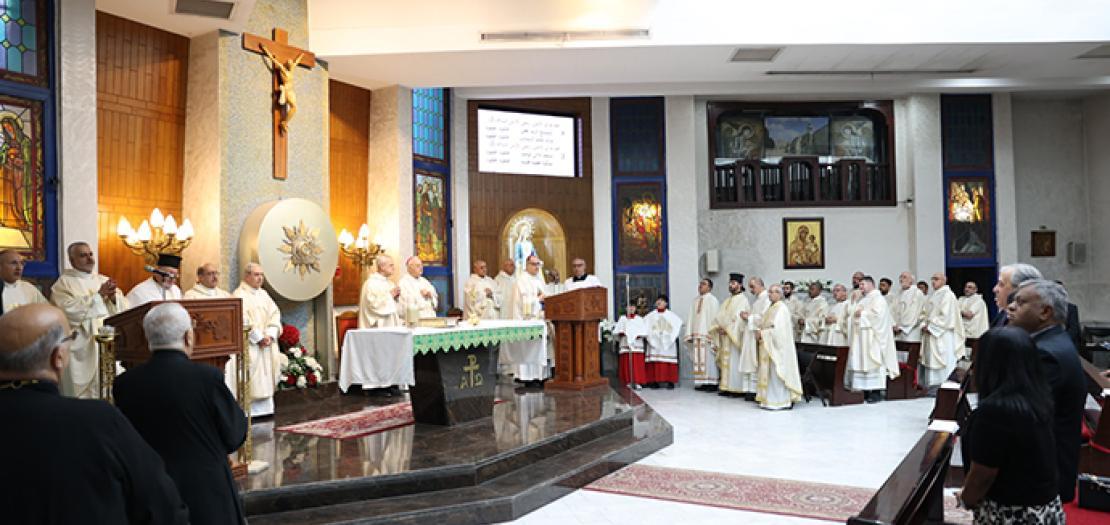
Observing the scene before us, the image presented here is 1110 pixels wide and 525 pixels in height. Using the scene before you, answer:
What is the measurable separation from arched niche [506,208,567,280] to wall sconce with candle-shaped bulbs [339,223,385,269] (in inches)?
145

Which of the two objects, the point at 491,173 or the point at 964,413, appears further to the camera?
the point at 491,173

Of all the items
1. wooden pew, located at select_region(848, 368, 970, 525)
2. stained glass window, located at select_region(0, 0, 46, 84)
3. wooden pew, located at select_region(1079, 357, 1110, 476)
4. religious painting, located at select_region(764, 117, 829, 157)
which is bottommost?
wooden pew, located at select_region(1079, 357, 1110, 476)

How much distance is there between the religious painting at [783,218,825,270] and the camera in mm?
15750

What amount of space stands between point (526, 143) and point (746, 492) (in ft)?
32.1

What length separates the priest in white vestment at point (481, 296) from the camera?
1217 centimetres

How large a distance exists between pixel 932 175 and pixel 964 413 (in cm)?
1042

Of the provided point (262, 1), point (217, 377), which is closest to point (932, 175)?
point (262, 1)

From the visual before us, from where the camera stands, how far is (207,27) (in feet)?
29.6

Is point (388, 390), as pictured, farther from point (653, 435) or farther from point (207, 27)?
point (207, 27)

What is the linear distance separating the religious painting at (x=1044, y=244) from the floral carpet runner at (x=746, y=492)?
41.1 ft

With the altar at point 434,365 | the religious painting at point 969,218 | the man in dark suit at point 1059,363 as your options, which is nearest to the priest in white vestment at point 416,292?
the altar at point 434,365

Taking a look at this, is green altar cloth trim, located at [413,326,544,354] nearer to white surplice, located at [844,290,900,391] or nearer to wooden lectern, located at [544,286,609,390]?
wooden lectern, located at [544,286,609,390]

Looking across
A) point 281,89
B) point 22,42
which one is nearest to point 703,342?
point 281,89

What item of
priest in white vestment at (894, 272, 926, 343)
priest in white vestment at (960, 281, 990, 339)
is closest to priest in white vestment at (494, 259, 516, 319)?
priest in white vestment at (894, 272, 926, 343)
